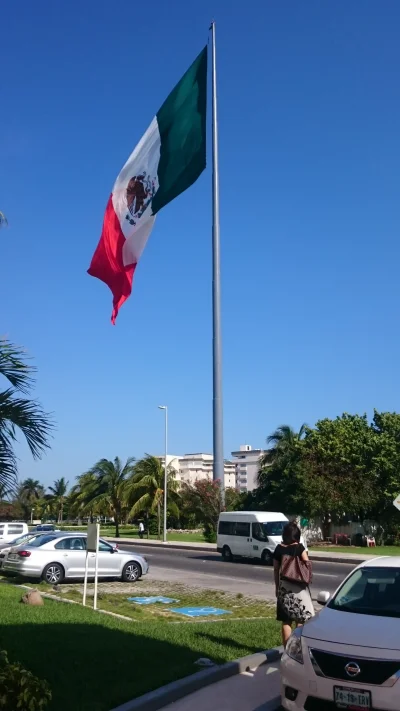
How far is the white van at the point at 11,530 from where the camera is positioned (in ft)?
101

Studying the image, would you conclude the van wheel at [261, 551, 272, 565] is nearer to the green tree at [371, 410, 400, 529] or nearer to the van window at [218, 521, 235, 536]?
the van window at [218, 521, 235, 536]

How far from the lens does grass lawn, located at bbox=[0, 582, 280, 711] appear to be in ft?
21.8

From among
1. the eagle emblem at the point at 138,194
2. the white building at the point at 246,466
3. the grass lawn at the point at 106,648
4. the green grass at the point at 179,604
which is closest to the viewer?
the grass lawn at the point at 106,648

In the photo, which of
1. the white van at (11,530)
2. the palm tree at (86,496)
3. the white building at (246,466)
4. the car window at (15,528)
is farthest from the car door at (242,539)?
the white building at (246,466)

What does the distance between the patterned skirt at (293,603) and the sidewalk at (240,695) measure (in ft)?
2.12

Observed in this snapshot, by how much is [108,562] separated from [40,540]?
206cm

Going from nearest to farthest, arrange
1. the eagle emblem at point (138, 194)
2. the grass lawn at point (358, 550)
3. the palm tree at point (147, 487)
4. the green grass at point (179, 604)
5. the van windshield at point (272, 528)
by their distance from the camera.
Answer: the green grass at point (179, 604), the eagle emblem at point (138, 194), the van windshield at point (272, 528), the grass lawn at point (358, 550), the palm tree at point (147, 487)

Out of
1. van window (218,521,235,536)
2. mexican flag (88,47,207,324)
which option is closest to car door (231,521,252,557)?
van window (218,521,235,536)

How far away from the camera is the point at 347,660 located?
546 cm

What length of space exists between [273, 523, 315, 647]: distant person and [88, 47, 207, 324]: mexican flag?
24.1 ft

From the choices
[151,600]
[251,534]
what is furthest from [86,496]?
[151,600]

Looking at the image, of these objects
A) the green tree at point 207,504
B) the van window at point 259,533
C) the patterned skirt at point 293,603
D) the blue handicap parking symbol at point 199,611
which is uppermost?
the green tree at point 207,504

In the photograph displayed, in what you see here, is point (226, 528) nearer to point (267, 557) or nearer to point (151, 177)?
point (267, 557)

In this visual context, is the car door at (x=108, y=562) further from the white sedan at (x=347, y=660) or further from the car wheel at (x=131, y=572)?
the white sedan at (x=347, y=660)
